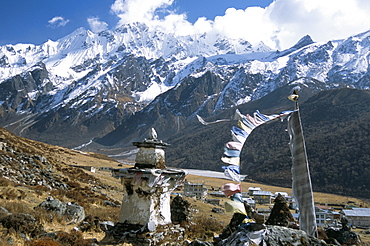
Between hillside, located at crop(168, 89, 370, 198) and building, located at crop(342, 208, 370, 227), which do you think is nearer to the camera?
building, located at crop(342, 208, 370, 227)

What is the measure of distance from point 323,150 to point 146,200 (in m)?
113

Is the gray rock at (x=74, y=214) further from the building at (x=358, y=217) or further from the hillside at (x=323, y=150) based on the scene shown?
the hillside at (x=323, y=150)

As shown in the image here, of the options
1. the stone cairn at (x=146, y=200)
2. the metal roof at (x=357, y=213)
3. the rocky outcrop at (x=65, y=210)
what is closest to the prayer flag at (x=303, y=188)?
the stone cairn at (x=146, y=200)

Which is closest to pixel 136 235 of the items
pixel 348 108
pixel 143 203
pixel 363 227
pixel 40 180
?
pixel 143 203

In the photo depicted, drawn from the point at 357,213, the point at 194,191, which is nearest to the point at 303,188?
the point at 357,213

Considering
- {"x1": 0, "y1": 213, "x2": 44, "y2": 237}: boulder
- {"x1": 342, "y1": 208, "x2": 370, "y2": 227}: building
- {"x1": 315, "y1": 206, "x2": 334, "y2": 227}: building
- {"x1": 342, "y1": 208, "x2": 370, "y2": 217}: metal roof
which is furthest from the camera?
{"x1": 342, "y1": 208, "x2": 370, "y2": 217}: metal roof

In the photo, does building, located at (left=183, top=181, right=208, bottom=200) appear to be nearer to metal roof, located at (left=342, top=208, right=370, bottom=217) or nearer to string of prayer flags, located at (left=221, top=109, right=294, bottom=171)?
metal roof, located at (left=342, top=208, right=370, bottom=217)

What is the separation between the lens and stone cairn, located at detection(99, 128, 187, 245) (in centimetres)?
695

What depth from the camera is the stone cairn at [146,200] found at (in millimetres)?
6949

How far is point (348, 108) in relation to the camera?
5640 inches

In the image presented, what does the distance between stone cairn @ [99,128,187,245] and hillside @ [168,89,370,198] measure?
60711 millimetres

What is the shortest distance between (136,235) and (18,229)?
336cm

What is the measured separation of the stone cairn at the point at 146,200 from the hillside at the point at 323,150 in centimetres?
6071

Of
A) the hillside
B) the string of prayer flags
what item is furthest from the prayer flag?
the hillside
